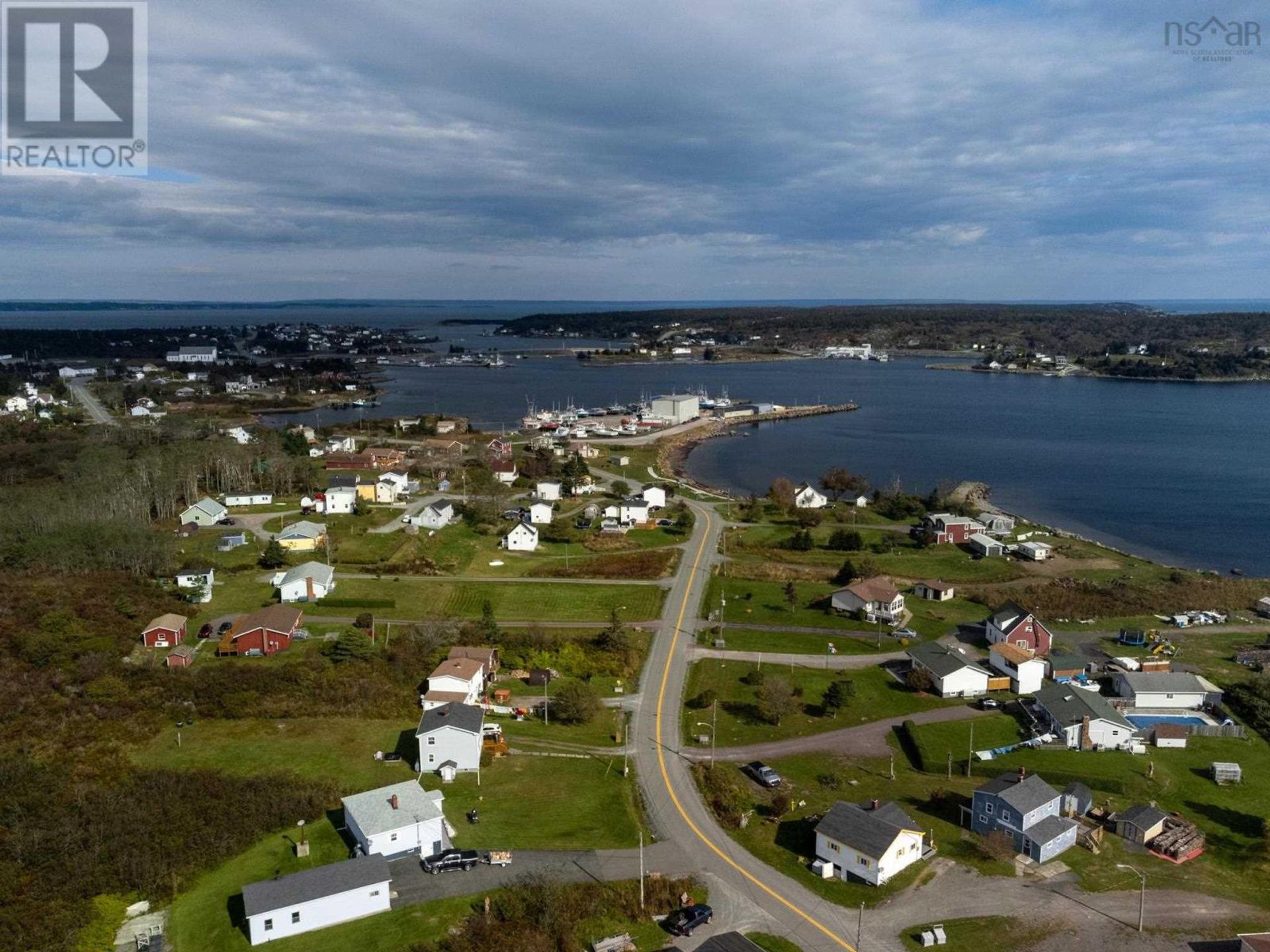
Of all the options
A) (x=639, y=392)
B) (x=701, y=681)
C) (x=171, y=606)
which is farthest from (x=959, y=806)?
(x=639, y=392)

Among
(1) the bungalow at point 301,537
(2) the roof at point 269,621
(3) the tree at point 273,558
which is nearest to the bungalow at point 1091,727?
(2) the roof at point 269,621

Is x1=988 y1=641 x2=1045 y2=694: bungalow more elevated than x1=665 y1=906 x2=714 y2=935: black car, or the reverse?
x1=988 y1=641 x2=1045 y2=694: bungalow

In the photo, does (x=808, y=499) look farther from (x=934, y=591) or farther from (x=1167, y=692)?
(x=1167, y=692)

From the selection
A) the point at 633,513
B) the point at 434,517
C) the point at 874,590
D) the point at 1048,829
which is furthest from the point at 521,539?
the point at 1048,829

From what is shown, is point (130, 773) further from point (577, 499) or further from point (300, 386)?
point (300, 386)

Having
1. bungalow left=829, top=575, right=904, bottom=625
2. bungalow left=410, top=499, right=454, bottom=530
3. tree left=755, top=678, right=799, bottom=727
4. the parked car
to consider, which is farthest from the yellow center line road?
bungalow left=410, top=499, right=454, bottom=530

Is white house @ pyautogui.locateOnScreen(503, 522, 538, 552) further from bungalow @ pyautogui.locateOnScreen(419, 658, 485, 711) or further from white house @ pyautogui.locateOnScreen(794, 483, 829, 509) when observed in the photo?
white house @ pyautogui.locateOnScreen(794, 483, 829, 509)
